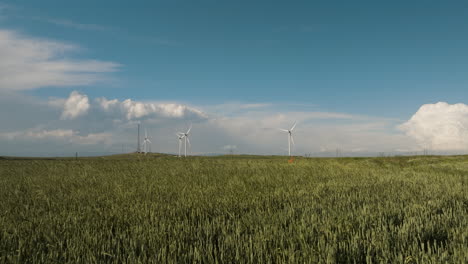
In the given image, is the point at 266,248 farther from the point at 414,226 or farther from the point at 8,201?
the point at 8,201

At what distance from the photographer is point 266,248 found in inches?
183

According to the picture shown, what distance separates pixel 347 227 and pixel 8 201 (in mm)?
10822

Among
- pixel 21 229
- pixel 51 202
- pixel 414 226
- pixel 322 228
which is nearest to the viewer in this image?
pixel 322 228

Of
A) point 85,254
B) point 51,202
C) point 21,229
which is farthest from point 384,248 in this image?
point 51,202

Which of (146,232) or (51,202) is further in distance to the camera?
(51,202)

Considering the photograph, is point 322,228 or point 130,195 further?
point 130,195

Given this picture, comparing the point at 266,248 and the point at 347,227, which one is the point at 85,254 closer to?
Answer: the point at 266,248

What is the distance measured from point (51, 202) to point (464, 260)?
10.9 m

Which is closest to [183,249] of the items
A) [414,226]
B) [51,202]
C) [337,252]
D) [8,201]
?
[337,252]

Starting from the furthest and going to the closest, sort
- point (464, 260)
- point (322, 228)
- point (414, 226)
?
point (414, 226), point (322, 228), point (464, 260)

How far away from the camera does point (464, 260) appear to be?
13.2ft

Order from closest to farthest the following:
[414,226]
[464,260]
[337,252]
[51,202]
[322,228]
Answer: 1. [464,260]
2. [337,252]
3. [322,228]
4. [414,226]
5. [51,202]

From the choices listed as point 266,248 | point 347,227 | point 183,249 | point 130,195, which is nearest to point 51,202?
point 130,195

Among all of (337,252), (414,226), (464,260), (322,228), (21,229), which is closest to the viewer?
(464,260)
